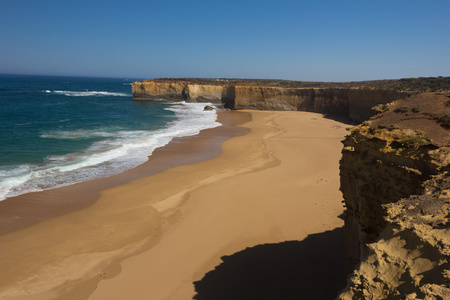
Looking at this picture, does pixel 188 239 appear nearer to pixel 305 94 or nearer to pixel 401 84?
pixel 401 84

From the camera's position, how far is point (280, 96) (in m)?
46.5

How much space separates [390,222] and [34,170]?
17.6m

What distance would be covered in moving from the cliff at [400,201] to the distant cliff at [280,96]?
966 inches

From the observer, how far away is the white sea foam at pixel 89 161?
47.6 ft

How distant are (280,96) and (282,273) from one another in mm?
41182

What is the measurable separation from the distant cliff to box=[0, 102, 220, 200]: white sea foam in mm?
18431

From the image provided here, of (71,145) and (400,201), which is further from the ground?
(400,201)

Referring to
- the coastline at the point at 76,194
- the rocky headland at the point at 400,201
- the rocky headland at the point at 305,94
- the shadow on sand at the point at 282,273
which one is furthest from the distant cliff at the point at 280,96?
the rocky headland at the point at 400,201

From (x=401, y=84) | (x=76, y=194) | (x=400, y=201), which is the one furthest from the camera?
(x=401, y=84)

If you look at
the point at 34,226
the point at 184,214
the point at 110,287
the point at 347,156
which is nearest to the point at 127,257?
the point at 110,287

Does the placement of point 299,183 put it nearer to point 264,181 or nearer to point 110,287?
point 264,181

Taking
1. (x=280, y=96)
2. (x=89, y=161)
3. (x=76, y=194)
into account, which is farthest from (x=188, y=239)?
(x=280, y=96)

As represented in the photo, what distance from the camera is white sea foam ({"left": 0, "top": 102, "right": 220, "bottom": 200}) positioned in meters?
14.5

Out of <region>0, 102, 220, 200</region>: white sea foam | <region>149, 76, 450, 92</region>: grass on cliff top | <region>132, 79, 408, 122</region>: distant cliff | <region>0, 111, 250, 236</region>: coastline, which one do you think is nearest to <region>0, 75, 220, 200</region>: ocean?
<region>0, 102, 220, 200</region>: white sea foam
